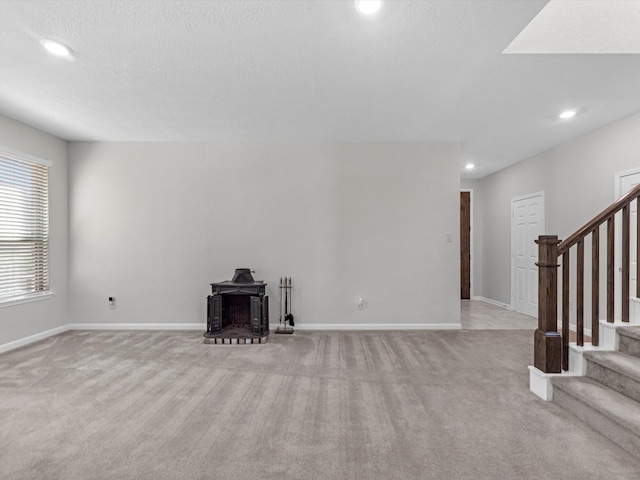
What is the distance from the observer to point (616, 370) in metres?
2.26

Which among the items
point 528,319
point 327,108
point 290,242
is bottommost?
point 528,319

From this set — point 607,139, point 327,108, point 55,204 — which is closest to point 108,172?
point 55,204

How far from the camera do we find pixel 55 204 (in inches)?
175

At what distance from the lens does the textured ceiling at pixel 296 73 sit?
209 cm

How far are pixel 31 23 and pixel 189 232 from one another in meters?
2.82

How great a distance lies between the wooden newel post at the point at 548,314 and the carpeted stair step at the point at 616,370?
202mm

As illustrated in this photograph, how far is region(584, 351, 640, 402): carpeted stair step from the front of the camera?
215 centimetres

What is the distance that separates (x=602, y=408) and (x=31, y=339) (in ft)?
18.1

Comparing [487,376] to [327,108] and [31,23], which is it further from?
[31,23]

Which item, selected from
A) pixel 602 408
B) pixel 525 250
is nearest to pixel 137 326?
pixel 602 408

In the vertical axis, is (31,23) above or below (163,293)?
above

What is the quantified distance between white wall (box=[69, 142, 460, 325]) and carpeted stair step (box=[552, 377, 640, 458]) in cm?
226

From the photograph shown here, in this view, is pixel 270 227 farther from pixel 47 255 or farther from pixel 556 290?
pixel 556 290

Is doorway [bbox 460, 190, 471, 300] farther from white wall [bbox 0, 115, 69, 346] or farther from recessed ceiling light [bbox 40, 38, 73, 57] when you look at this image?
white wall [bbox 0, 115, 69, 346]
